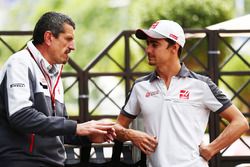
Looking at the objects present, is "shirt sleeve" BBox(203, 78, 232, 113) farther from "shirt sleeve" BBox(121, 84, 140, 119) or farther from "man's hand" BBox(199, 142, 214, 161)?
"shirt sleeve" BBox(121, 84, 140, 119)

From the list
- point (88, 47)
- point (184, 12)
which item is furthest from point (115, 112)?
point (88, 47)

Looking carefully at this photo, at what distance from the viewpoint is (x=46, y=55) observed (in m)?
3.68

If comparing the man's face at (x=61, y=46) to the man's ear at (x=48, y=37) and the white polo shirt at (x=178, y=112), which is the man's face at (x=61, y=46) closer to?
the man's ear at (x=48, y=37)

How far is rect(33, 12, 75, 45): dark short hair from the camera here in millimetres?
3654

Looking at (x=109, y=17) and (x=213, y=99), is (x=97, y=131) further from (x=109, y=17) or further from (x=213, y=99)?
(x=109, y=17)

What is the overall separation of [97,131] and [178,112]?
0.52 meters

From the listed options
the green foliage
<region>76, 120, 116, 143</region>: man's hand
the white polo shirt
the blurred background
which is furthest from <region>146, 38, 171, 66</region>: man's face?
the green foliage

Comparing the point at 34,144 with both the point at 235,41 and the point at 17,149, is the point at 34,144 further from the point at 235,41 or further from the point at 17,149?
the point at 235,41

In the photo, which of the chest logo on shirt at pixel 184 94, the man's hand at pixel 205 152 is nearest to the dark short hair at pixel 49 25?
the chest logo on shirt at pixel 184 94

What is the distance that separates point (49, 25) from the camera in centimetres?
365

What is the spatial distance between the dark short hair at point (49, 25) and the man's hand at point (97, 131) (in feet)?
1.54

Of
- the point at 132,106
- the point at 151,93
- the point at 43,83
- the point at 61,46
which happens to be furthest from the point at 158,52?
the point at 43,83

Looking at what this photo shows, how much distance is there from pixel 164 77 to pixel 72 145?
62 centimetres

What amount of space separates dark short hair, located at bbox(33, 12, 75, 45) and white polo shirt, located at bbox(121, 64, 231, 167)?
0.63 metres
